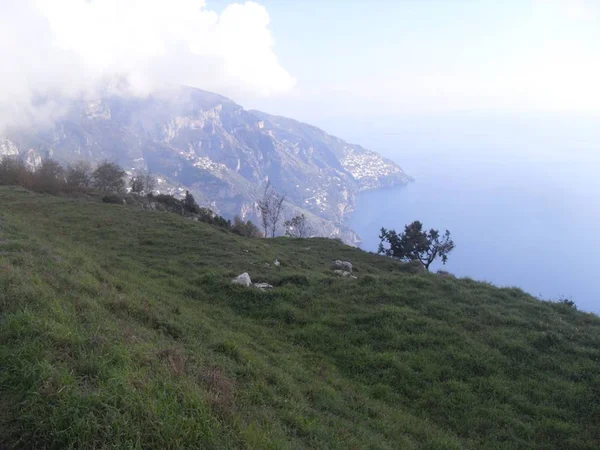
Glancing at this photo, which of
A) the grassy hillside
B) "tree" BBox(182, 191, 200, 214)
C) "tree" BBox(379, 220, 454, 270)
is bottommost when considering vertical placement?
the grassy hillside

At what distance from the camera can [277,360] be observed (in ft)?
32.8

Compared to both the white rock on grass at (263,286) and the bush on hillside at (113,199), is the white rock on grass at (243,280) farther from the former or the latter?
the bush on hillside at (113,199)

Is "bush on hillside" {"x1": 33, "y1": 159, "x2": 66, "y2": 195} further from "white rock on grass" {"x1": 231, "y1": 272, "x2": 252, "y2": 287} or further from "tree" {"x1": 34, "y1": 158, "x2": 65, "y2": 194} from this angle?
"white rock on grass" {"x1": 231, "y1": 272, "x2": 252, "y2": 287}

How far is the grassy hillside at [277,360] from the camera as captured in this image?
483 cm

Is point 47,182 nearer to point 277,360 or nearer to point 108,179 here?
point 108,179

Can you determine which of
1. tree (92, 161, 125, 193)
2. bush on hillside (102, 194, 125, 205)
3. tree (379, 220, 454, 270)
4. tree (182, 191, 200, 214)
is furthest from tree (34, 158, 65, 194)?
tree (379, 220, 454, 270)

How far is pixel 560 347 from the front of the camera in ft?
40.7

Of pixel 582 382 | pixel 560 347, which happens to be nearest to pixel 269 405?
pixel 582 382

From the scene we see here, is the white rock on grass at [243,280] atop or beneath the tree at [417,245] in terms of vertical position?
beneath

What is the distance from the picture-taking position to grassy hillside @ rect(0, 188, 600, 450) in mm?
4828

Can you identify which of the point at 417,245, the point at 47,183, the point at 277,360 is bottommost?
the point at 277,360

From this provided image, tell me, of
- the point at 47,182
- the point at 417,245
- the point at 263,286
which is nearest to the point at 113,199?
the point at 47,182

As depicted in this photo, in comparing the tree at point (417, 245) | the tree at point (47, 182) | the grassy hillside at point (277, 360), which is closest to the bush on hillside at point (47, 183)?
the tree at point (47, 182)

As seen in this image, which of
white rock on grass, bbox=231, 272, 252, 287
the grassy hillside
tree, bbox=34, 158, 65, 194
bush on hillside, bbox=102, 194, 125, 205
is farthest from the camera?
tree, bbox=34, 158, 65, 194
